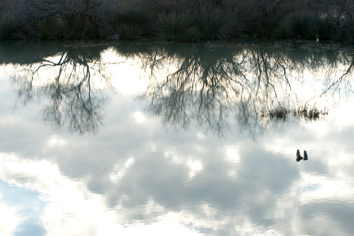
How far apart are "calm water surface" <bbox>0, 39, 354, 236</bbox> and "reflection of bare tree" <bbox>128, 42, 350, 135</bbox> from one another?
4cm

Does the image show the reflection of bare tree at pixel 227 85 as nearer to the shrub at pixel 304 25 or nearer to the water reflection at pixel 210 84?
the water reflection at pixel 210 84

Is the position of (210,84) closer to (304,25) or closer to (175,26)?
(175,26)

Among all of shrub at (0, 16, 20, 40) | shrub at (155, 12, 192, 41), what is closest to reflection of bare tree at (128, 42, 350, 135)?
shrub at (155, 12, 192, 41)

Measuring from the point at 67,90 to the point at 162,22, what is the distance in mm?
8269

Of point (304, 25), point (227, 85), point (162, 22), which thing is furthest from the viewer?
point (304, 25)

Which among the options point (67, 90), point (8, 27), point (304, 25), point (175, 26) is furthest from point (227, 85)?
point (8, 27)

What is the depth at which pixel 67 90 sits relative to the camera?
7574 mm

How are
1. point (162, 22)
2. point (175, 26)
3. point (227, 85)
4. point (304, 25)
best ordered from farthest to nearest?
point (304, 25)
point (162, 22)
point (175, 26)
point (227, 85)

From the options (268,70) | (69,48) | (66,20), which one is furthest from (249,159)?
(66,20)

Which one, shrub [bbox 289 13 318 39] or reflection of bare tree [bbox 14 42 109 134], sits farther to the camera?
shrub [bbox 289 13 318 39]

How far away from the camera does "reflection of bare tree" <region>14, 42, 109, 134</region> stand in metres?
5.77

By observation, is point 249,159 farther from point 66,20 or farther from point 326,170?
point 66,20

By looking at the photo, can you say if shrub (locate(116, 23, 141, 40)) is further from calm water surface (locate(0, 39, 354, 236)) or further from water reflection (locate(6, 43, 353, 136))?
calm water surface (locate(0, 39, 354, 236))

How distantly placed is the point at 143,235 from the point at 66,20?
550 inches
